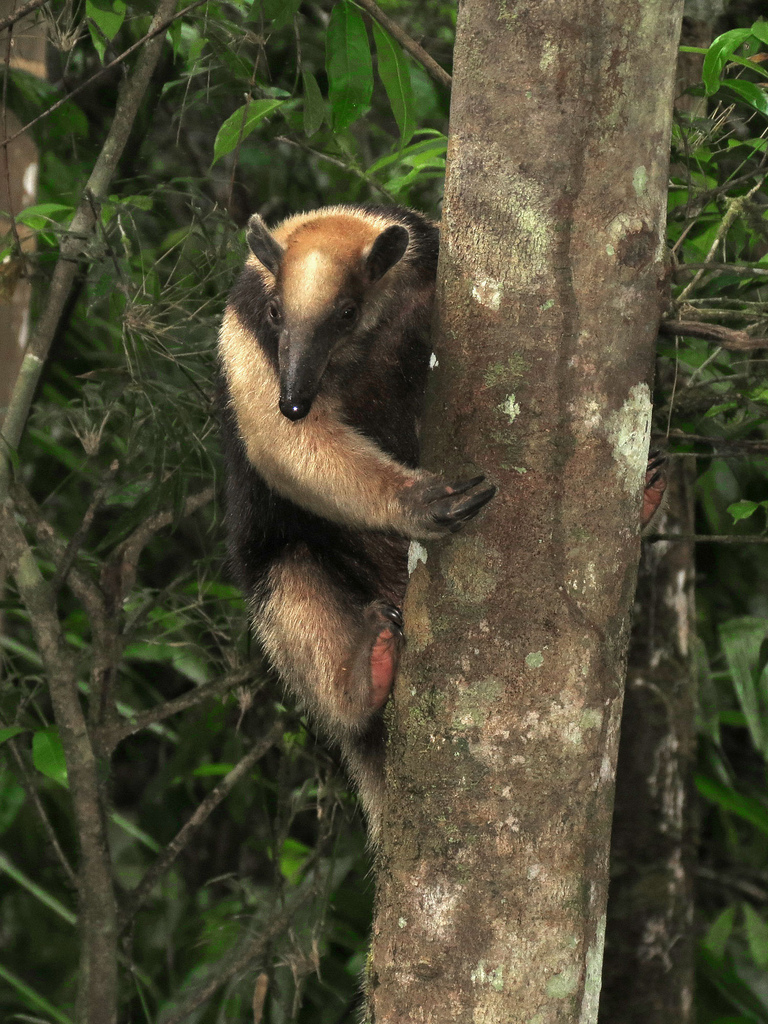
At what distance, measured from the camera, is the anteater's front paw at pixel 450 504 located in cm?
171

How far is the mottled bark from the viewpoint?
3715 mm

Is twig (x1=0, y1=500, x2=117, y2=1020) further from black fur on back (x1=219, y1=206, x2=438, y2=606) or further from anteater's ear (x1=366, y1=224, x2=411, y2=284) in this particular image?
anteater's ear (x1=366, y1=224, x2=411, y2=284)

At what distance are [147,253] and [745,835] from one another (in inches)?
171

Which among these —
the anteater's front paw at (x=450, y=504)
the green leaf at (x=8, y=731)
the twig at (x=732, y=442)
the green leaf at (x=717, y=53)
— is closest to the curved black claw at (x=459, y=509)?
the anteater's front paw at (x=450, y=504)

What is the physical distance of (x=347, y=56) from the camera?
263cm

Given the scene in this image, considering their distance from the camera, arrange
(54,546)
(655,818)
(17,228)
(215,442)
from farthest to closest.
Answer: (655,818)
(17,228)
(215,442)
(54,546)

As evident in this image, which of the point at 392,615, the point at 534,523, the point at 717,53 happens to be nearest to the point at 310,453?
the point at 392,615

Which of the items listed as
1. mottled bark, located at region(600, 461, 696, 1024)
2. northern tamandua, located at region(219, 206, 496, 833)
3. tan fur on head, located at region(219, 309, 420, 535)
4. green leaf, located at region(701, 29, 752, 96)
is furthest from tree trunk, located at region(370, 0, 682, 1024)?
mottled bark, located at region(600, 461, 696, 1024)

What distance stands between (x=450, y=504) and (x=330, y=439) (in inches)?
29.9

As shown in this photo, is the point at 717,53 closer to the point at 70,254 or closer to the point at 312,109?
the point at 312,109

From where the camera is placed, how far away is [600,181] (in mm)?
1722

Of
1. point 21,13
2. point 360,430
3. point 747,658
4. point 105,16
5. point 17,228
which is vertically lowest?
point 747,658

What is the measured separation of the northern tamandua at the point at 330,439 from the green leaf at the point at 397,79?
A: 0.25 m

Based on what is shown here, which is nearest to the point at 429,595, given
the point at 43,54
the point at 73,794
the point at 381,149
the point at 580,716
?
the point at 580,716
